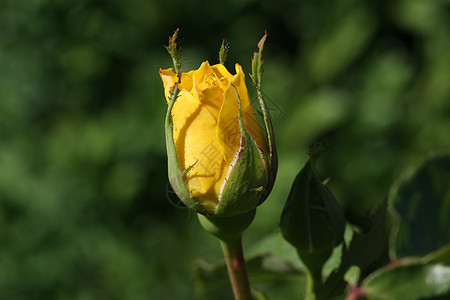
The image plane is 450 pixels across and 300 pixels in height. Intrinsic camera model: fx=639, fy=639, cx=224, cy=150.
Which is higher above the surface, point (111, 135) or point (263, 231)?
point (111, 135)

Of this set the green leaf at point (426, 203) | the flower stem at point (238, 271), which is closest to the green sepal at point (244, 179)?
the flower stem at point (238, 271)

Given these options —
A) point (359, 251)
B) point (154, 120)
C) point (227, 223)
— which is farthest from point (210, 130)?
point (154, 120)

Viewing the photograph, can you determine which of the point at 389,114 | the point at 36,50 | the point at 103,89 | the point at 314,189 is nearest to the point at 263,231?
the point at 389,114

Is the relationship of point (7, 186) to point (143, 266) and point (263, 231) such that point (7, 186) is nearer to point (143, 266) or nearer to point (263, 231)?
point (143, 266)

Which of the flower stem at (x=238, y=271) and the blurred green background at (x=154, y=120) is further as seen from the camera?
the blurred green background at (x=154, y=120)

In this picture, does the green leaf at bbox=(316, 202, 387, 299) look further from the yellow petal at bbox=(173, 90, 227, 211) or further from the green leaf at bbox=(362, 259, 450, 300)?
the yellow petal at bbox=(173, 90, 227, 211)

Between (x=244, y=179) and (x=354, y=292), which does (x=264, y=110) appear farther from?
(x=354, y=292)

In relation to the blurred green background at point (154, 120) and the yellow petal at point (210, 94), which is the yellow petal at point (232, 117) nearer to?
the yellow petal at point (210, 94)
